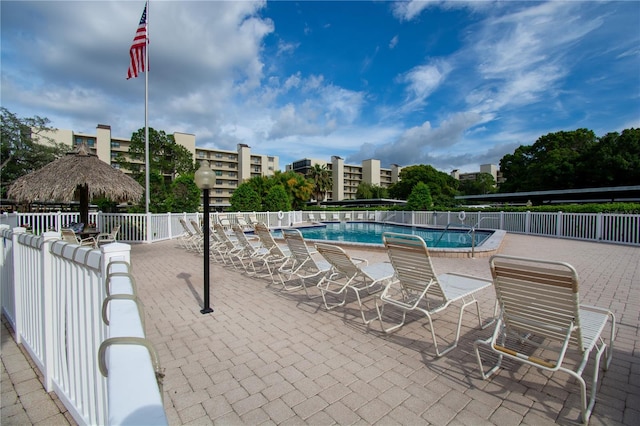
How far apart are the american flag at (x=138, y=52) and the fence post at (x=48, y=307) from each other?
12.4 m

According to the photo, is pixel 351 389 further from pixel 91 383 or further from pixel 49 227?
pixel 49 227

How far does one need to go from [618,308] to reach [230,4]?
11.7 m

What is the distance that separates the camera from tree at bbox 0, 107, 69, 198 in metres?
24.9

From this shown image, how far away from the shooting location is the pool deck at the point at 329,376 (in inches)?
81.1

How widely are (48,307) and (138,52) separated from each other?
1317 cm

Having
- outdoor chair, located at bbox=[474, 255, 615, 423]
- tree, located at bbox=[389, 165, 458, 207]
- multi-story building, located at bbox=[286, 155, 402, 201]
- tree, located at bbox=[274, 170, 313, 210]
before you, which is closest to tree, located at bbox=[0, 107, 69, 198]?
tree, located at bbox=[274, 170, 313, 210]

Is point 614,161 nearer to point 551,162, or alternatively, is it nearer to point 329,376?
point 551,162

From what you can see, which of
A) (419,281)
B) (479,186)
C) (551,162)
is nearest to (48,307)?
(419,281)

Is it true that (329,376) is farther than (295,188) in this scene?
No

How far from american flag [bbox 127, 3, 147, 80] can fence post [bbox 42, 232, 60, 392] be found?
12.4 m

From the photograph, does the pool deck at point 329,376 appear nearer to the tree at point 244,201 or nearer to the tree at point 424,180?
the tree at point 244,201

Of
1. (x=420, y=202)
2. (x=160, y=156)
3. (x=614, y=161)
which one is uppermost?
(x=160, y=156)

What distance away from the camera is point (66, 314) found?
1.97m

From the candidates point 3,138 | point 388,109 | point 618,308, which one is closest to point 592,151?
point 388,109
